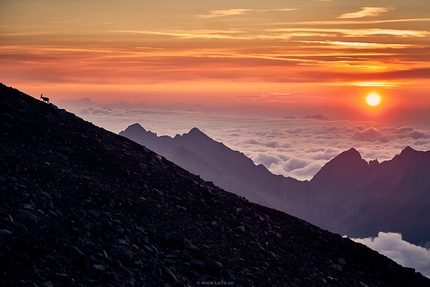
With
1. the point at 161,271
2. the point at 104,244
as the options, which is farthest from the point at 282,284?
the point at 104,244

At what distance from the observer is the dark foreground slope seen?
20000 millimetres

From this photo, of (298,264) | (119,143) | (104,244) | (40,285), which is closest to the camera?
(40,285)

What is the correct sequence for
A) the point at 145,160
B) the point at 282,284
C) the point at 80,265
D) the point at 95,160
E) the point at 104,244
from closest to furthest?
the point at 80,265
the point at 104,244
the point at 282,284
the point at 95,160
the point at 145,160

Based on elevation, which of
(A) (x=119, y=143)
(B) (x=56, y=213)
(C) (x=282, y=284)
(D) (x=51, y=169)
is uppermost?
(A) (x=119, y=143)

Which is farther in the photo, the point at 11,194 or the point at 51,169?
the point at 51,169

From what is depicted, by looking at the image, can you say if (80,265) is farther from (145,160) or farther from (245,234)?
(145,160)

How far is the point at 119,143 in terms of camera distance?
41656 millimetres

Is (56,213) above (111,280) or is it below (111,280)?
above

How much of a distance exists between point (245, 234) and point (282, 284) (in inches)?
222

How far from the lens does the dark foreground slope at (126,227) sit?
2000 centimetres

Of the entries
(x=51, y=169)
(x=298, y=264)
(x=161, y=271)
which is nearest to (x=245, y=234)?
(x=298, y=264)

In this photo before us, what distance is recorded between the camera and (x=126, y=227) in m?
24.8

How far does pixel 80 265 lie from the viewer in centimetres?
1962

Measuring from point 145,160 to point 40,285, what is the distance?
2216 centimetres
